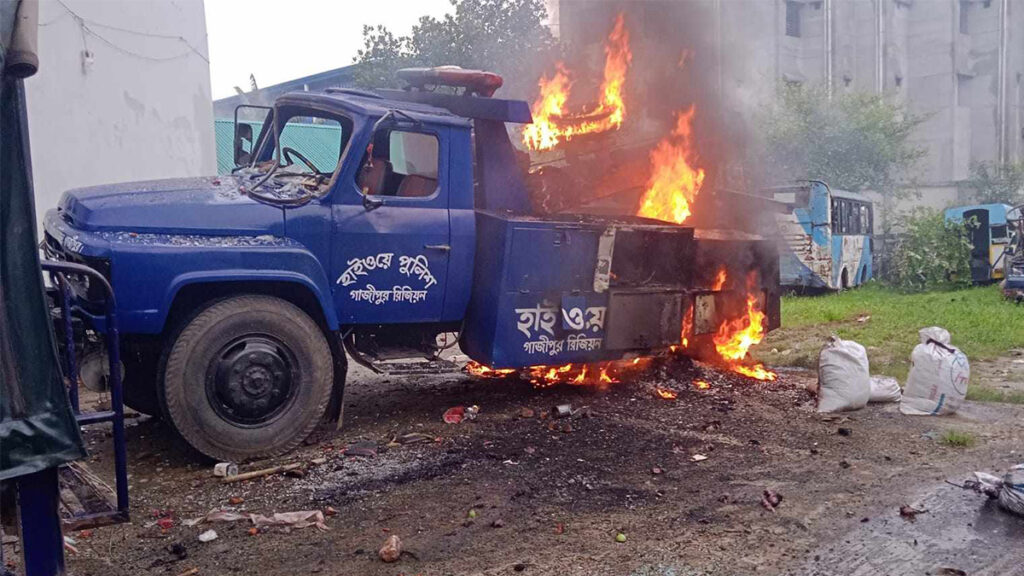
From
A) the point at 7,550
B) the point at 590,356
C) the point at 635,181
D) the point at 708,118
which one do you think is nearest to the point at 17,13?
the point at 7,550

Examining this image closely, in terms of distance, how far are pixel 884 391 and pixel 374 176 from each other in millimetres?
4761

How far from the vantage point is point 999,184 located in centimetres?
3500

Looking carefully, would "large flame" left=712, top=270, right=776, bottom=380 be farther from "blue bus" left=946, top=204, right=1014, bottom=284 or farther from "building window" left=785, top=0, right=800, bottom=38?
"building window" left=785, top=0, right=800, bottom=38

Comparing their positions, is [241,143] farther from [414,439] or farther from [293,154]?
[414,439]

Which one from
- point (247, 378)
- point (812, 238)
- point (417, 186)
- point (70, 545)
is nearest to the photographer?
point (70, 545)

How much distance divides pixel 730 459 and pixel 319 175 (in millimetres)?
3702

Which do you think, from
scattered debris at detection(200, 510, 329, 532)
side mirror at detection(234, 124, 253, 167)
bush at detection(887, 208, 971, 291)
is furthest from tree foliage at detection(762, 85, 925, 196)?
scattered debris at detection(200, 510, 329, 532)

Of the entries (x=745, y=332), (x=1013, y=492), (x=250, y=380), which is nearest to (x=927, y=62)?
(x=745, y=332)

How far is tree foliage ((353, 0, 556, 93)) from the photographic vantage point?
18406mm

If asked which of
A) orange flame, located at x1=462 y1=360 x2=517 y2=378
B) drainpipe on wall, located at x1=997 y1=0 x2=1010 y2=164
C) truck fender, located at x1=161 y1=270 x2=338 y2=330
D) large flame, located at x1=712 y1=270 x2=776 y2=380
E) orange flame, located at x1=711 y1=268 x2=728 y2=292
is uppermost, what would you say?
drainpipe on wall, located at x1=997 y1=0 x2=1010 y2=164

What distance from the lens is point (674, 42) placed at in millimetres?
10125

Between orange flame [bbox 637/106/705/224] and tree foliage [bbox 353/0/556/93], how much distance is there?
30.4 feet

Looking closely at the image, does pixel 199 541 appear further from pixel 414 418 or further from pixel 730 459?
pixel 730 459

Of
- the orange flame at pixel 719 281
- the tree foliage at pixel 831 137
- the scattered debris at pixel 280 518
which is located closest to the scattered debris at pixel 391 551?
the scattered debris at pixel 280 518
